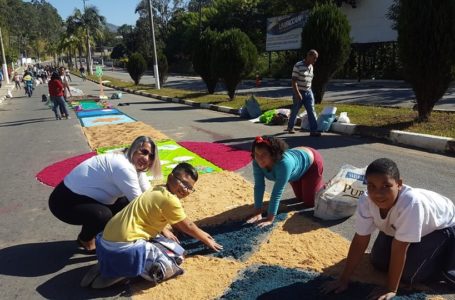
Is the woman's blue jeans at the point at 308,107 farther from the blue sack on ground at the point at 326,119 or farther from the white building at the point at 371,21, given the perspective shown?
the white building at the point at 371,21

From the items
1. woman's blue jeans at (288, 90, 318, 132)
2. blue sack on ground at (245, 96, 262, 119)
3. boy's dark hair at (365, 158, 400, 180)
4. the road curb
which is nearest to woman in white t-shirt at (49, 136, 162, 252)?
boy's dark hair at (365, 158, 400, 180)

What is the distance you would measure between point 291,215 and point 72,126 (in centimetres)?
948

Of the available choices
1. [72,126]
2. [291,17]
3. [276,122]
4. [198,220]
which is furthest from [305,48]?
[291,17]

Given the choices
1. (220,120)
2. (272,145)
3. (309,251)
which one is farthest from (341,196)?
(220,120)

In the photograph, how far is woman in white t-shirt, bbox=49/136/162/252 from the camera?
367cm

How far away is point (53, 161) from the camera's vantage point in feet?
26.1

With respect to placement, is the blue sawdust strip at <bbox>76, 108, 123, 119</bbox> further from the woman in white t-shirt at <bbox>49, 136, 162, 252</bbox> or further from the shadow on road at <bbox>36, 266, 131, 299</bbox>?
the shadow on road at <bbox>36, 266, 131, 299</bbox>

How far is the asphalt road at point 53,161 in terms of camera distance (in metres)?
3.66

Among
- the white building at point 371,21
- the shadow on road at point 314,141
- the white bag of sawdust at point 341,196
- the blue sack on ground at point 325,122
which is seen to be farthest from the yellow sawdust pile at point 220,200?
the white building at point 371,21

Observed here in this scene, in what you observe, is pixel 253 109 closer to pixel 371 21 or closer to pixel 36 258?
pixel 36 258

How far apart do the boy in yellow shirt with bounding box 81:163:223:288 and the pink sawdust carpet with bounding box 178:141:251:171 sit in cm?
342

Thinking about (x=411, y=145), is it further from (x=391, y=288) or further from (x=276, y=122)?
(x=391, y=288)

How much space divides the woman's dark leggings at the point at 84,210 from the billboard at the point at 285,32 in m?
24.3

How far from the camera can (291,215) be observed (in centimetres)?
460
